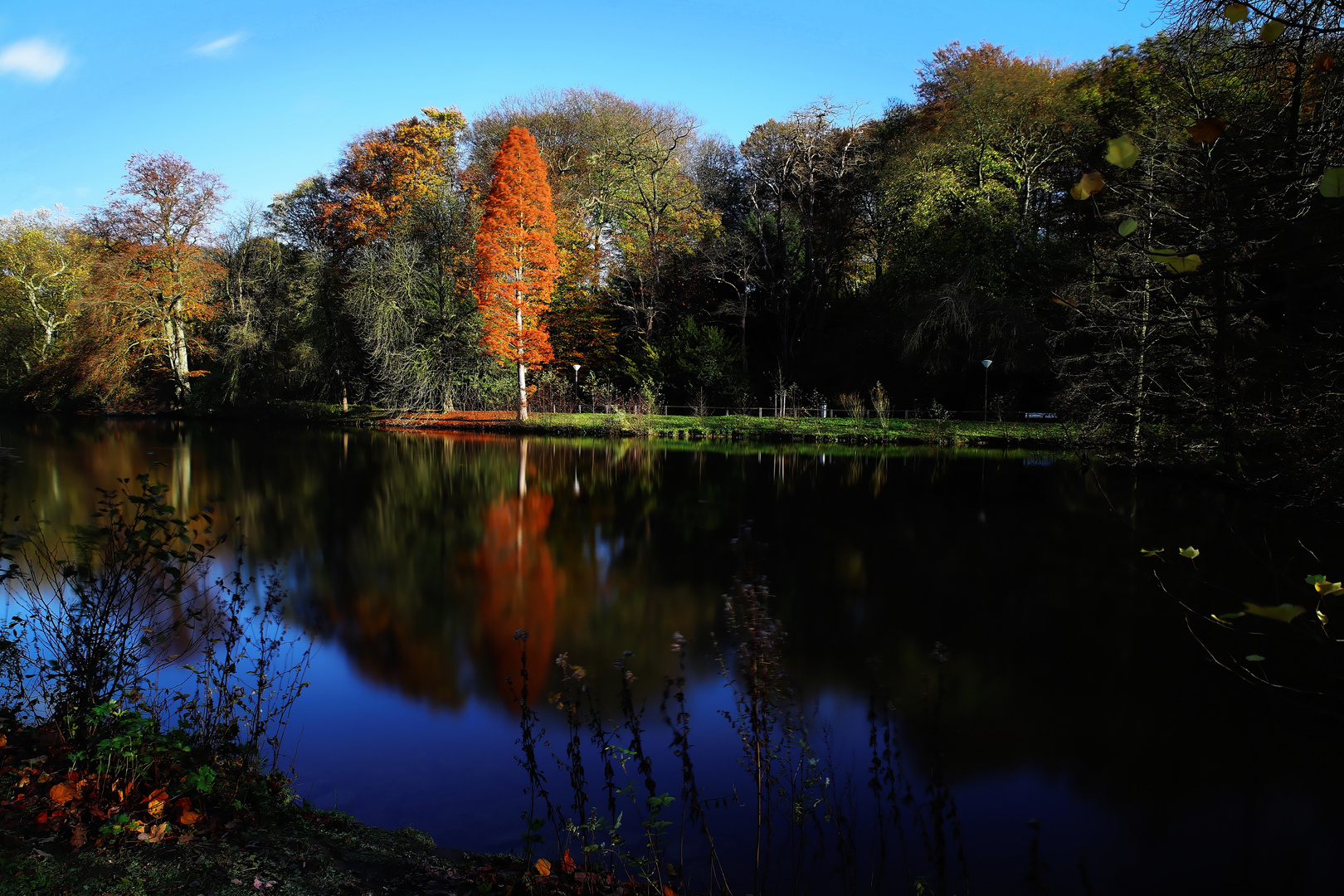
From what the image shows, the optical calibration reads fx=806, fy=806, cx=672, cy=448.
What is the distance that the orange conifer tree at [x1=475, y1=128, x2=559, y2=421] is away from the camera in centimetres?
2789

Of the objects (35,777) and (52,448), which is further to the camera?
(52,448)

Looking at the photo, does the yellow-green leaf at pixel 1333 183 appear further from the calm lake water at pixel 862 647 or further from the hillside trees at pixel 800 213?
the hillside trees at pixel 800 213

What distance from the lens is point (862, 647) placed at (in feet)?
22.6

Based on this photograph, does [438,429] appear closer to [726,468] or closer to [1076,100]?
[726,468]

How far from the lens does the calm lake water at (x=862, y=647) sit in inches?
170

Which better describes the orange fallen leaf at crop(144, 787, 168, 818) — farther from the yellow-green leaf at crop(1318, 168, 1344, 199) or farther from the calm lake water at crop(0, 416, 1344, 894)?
the yellow-green leaf at crop(1318, 168, 1344, 199)

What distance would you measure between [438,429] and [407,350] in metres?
3.14

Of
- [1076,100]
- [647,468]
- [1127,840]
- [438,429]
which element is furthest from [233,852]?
[1076,100]

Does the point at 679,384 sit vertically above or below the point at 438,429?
above

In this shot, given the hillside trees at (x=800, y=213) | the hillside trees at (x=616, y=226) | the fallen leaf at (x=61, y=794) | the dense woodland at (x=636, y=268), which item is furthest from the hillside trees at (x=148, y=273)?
the fallen leaf at (x=61, y=794)

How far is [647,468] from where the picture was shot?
19078 mm

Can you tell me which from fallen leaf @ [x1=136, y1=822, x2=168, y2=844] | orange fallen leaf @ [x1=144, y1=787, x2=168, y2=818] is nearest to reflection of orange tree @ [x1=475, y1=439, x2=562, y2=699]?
orange fallen leaf @ [x1=144, y1=787, x2=168, y2=818]

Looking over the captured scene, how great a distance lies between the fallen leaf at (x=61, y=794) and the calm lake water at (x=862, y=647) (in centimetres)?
142

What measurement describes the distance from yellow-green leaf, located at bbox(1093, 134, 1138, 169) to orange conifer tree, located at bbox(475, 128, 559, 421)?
2824 cm
